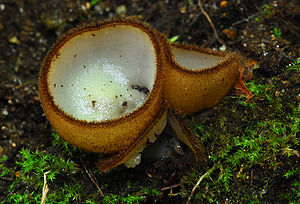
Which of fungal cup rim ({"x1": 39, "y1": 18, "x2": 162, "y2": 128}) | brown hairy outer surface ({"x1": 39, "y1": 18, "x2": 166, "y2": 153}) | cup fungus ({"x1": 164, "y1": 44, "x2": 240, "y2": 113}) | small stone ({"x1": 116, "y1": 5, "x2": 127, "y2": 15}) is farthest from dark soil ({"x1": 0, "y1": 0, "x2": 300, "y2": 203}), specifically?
fungal cup rim ({"x1": 39, "y1": 18, "x2": 162, "y2": 128})

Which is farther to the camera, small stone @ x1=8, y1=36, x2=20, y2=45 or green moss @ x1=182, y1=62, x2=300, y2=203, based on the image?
small stone @ x1=8, y1=36, x2=20, y2=45

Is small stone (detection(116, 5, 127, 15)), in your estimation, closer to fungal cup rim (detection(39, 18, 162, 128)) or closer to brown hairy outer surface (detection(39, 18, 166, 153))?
fungal cup rim (detection(39, 18, 162, 128))

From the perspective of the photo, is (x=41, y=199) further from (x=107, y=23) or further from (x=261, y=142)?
(x=261, y=142)

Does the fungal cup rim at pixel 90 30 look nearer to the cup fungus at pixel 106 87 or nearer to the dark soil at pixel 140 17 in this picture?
the cup fungus at pixel 106 87

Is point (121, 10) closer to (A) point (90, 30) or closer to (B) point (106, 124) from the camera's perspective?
(A) point (90, 30)

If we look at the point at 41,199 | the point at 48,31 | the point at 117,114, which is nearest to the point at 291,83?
the point at 117,114

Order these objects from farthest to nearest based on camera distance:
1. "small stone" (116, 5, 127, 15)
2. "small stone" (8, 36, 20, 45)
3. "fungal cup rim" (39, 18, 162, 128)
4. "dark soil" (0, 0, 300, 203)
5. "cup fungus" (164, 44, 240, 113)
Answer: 1. "small stone" (116, 5, 127, 15)
2. "small stone" (8, 36, 20, 45)
3. "dark soil" (0, 0, 300, 203)
4. "cup fungus" (164, 44, 240, 113)
5. "fungal cup rim" (39, 18, 162, 128)
